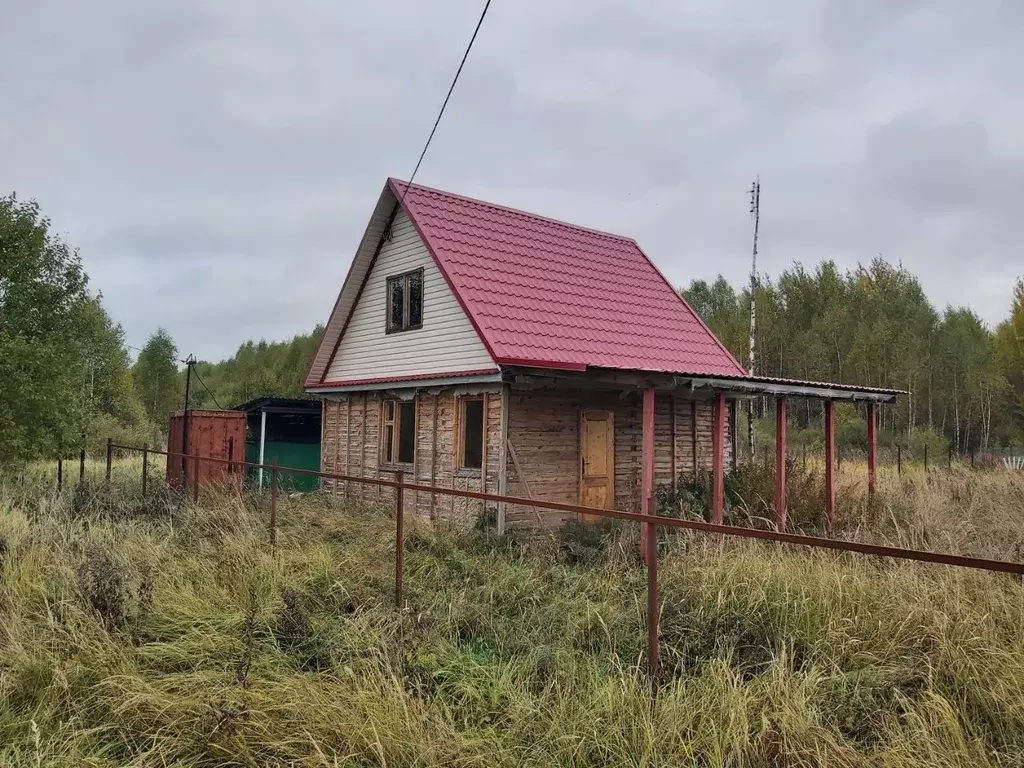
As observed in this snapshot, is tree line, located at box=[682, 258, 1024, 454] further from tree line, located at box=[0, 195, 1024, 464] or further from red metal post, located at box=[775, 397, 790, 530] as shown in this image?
red metal post, located at box=[775, 397, 790, 530]

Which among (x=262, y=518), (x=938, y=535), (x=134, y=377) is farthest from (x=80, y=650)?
(x=134, y=377)

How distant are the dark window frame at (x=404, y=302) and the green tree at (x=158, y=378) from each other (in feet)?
145

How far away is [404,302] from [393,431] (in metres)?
2.61

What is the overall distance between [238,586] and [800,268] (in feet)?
150

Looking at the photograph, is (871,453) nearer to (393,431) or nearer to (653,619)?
(393,431)

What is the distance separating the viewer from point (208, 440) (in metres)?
15.1

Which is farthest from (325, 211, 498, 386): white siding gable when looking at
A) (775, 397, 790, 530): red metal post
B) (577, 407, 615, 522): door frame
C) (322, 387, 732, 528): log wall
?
(775, 397, 790, 530): red metal post

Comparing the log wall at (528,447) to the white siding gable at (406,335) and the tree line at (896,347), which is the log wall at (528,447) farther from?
the tree line at (896,347)

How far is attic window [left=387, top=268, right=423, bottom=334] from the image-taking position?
13.5m

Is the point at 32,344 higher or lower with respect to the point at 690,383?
higher

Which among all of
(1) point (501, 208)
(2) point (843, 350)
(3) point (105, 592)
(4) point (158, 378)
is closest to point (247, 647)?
(3) point (105, 592)

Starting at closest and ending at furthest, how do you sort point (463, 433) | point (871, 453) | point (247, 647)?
point (247, 647), point (463, 433), point (871, 453)

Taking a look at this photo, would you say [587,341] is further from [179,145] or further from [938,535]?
[179,145]

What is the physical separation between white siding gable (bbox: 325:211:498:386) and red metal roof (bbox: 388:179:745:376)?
468 mm
